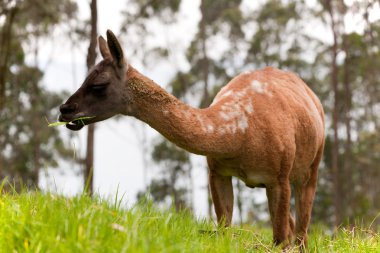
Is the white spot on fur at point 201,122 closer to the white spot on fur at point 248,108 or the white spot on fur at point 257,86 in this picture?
the white spot on fur at point 248,108

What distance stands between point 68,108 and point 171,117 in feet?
3.08

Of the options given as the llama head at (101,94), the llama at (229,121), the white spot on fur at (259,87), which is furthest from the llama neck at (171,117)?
the white spot on fur at (259,87)

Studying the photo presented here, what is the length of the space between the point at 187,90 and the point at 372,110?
13063 mm

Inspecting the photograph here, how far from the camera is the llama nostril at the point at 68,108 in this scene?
477cm

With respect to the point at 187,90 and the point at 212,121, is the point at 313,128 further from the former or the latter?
the point at 187,90

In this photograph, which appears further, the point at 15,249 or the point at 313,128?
the point at 313,128

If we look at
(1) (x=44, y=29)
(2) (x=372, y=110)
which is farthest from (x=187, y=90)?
(2) (x=372, y=110)

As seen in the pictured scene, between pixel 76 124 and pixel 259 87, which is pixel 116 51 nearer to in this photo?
pixel 76 124

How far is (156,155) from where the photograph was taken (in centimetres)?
3441

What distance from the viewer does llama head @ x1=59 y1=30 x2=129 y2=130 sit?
4.82 metres

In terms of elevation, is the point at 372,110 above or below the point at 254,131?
above

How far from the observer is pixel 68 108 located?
188 inches

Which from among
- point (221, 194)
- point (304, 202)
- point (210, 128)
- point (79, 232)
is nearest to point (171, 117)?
point (210, 128)

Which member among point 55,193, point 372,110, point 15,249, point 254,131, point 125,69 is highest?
point 372,110
